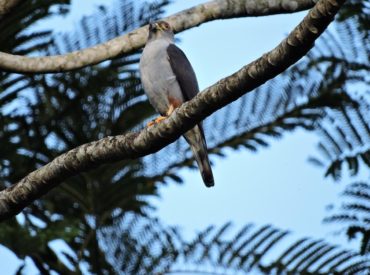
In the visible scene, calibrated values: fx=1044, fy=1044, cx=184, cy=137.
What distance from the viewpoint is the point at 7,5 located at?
6211 millimetres

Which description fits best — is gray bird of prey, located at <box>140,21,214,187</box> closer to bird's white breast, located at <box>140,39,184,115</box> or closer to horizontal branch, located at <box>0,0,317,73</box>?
bird's white breast, located at <box>140,39,184,115</box>

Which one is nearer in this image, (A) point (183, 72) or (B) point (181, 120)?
(B) point (181, 120)

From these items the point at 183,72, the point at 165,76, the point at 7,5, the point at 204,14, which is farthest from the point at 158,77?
the point at 7,5

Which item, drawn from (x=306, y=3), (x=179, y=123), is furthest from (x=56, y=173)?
(x=306, y=3)

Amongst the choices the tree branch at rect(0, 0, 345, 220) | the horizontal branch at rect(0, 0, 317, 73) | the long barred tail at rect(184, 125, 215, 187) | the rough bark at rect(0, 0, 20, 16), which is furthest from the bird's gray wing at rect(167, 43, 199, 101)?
the tree branch at rect(0, 0, 345, 220)

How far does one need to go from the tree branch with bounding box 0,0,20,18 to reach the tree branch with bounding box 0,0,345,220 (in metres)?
1.14

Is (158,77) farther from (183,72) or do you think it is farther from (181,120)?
(181,120)

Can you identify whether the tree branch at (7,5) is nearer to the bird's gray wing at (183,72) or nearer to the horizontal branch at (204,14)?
the horizontal branch at (204,14)

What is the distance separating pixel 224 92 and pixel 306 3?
229 cm

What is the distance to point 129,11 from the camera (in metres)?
8.43

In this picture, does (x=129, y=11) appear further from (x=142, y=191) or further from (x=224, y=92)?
(x=224, y=92)

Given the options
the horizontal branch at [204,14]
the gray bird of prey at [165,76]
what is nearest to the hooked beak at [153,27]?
the gray bird of prey at [165,76]

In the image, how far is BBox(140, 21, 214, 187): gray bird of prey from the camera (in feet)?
24.7

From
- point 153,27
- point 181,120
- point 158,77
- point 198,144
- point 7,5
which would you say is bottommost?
point 181,120
